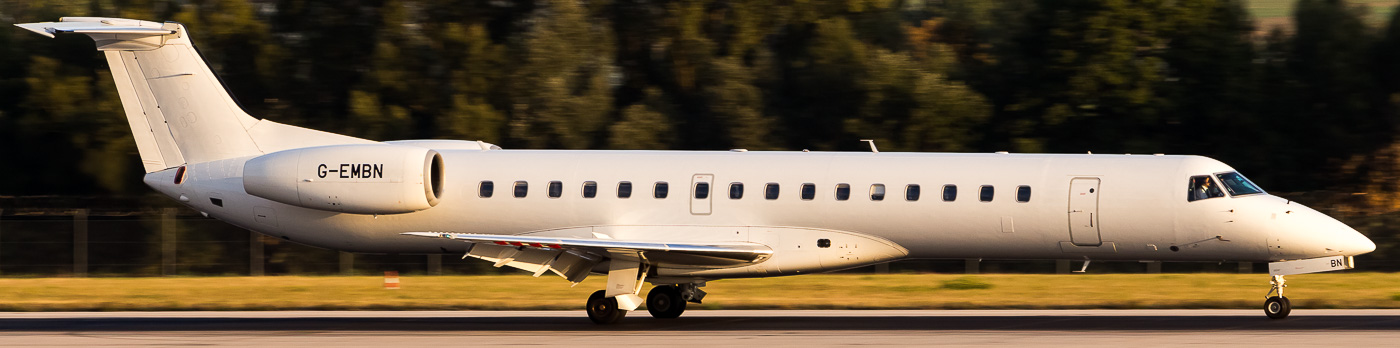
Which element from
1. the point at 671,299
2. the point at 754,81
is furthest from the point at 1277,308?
the point at 754,81

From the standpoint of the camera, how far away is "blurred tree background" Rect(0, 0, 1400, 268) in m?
34.8

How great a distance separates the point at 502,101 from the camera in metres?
35.2

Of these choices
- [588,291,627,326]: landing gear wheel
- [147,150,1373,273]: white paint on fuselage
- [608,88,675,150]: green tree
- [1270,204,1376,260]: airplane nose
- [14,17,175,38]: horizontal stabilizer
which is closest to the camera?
[1270,204,1376,260]: airplane nose

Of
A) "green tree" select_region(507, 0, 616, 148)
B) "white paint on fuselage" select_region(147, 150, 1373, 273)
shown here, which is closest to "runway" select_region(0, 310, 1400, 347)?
"white paint on fuselage" select_region(147, 150, 1373, 273)

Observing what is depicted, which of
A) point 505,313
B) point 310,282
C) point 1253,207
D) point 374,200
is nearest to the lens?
point 1253,207

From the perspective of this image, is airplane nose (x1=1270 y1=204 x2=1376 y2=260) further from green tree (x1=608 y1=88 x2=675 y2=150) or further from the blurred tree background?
green tree (x1=608 y1=88 x2=675 y2=150)

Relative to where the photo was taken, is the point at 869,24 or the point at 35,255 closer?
the point at 35,255

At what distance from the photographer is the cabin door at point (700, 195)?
2102cm

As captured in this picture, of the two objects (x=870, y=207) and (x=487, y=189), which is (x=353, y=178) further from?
(x=870, y=207)

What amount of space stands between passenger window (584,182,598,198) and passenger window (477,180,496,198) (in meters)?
1.27

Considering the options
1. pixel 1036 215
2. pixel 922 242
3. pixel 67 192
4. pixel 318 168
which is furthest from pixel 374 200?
pixel 67 192

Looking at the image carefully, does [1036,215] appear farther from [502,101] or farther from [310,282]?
[502,101]

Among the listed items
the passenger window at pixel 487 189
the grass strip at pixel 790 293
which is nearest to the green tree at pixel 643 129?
the grass strip at pixel 790 293

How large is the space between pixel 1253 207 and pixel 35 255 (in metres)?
24.7
